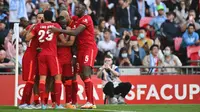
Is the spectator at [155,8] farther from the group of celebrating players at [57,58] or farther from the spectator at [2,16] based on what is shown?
the group of celebrating players at [57,58]

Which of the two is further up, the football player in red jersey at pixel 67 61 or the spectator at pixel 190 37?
the spectator at pixel 190 37

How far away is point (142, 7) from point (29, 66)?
11858 mm

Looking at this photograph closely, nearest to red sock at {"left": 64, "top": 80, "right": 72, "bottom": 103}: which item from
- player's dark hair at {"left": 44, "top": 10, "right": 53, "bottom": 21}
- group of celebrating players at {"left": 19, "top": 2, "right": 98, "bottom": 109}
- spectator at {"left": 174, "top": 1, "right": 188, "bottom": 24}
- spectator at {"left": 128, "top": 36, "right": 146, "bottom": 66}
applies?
group of celebrating players at {"left": 19, "top": 2, "right": 98, "bottom": 109}

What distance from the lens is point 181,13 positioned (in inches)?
1241

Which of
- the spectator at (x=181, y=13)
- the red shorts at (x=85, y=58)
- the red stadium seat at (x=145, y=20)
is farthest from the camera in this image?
the spectator at (x=181, y=13)

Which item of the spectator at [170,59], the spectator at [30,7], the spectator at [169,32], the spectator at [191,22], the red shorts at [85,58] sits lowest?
the red shorts at [85,58]

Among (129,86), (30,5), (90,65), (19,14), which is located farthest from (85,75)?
(30,5)

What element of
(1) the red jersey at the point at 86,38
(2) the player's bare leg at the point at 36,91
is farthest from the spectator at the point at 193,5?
(2) the player's bare leg at the point at 36,91

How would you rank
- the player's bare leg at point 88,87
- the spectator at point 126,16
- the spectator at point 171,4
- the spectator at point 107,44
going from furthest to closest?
the spectator at point 171,4
the spectator at point 126,16
the spectator at point 107,44
the player's bare leg at point 88,87

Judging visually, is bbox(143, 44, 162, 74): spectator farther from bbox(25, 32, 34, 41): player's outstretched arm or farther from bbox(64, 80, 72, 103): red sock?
bbox(25, 32, 34, 41): player's outstretched arm

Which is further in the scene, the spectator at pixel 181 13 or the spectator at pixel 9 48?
the spectator at pixel 181 13

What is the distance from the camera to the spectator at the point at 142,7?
3108 cm

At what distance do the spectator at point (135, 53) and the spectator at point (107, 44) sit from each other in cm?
60

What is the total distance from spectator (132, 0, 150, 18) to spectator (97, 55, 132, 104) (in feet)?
21.7
